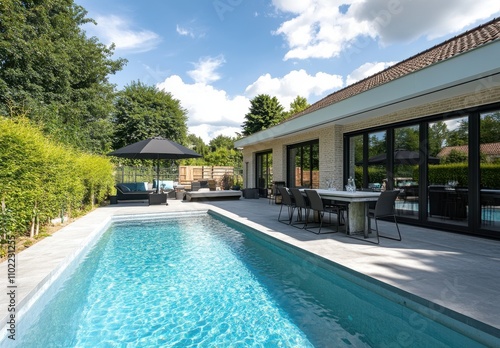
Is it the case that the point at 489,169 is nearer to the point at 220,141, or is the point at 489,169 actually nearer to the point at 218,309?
the point at 218,309

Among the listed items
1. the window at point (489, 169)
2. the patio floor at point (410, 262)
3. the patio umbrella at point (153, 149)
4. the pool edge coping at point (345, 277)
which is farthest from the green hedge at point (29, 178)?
the window at point (489, 169)

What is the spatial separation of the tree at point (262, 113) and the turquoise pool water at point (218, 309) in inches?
1080

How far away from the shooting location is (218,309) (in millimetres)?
3115

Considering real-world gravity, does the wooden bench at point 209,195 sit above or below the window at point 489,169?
below

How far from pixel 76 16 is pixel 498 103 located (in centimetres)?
2332

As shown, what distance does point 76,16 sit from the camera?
1861cm

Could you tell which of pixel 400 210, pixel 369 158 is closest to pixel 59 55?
pixel 369 158

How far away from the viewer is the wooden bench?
512 inches

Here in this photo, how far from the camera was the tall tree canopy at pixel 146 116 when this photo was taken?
2467cm

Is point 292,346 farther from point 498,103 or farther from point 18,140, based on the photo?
point 498,103

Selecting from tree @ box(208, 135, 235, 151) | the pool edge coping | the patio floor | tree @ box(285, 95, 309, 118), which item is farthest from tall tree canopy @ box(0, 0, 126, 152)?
tree @ box(208, 135, 235, 151)

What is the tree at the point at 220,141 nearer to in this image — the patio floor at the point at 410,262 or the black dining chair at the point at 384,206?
the patio floor at the point at 410,262

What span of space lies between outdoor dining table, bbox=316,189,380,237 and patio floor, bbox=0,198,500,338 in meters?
0.33

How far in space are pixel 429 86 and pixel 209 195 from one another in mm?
10029
